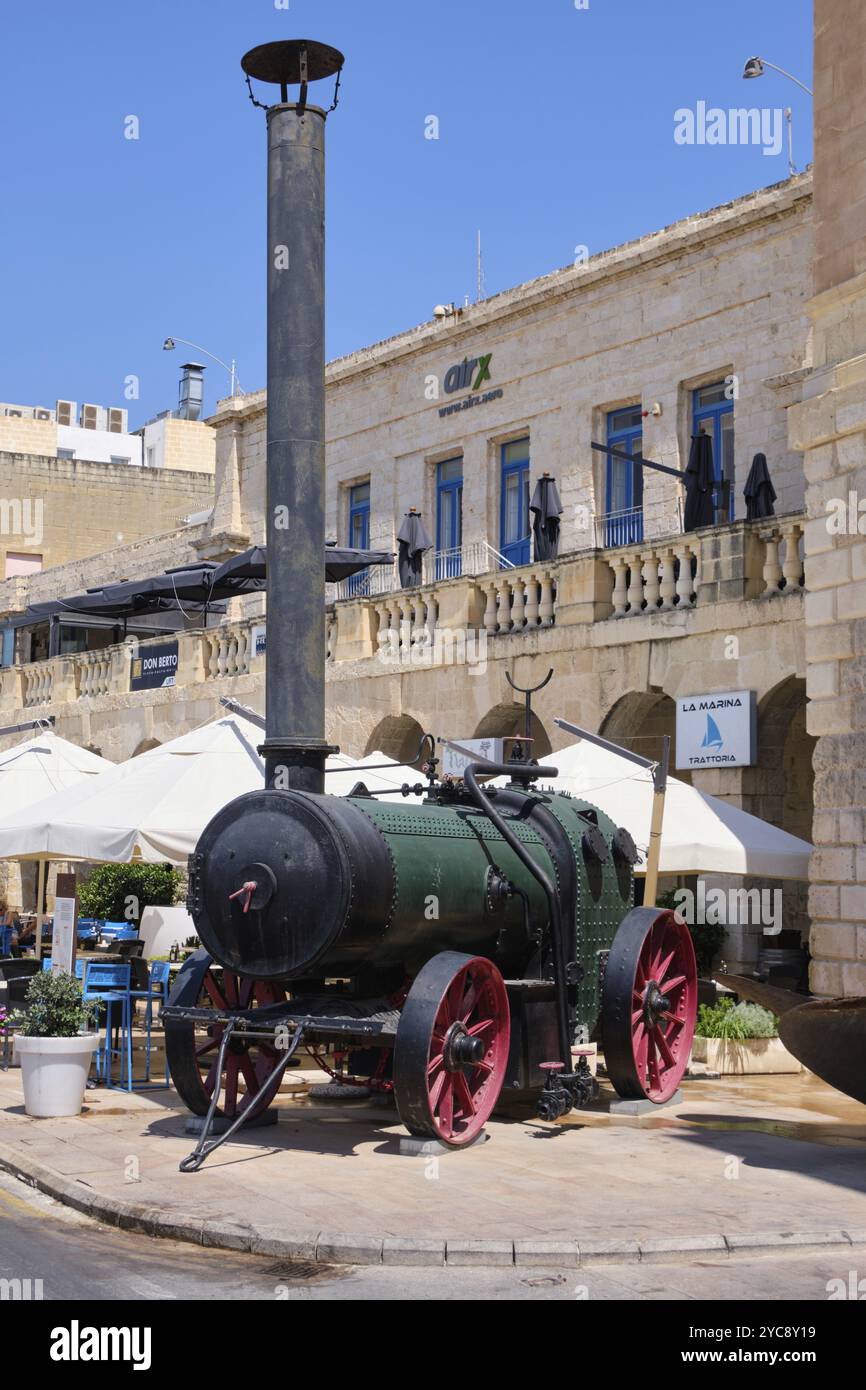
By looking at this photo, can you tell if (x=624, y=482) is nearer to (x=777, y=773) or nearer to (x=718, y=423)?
(x=718, y=423)

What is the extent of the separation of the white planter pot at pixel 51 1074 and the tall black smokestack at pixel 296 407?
246cm

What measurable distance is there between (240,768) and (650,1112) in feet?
16.7

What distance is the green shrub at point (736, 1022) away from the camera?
532 inches

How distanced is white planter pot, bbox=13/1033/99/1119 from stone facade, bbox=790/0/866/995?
604 cm

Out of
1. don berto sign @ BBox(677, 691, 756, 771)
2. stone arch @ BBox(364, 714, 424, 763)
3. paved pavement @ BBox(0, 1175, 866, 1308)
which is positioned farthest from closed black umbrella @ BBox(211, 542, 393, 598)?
paved pavement @ BBox(0, 1175, 866, 1308)

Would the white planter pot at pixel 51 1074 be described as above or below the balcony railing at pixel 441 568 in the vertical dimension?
below

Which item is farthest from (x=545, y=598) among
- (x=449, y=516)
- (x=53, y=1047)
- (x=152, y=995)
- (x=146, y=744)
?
(x=146, y=744)

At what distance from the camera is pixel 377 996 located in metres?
9.84

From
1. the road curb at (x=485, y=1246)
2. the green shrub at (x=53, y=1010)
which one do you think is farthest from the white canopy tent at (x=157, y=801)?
the road curb at (x=485, y=1246)

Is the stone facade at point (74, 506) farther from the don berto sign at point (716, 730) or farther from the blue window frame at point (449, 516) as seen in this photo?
the don berto sign at point (716, 730)

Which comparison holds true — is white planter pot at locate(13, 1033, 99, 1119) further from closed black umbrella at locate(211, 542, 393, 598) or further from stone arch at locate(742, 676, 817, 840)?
closed black umbrella at locate(211, 542, 393, 598)

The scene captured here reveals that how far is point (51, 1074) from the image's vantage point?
1057 cm
